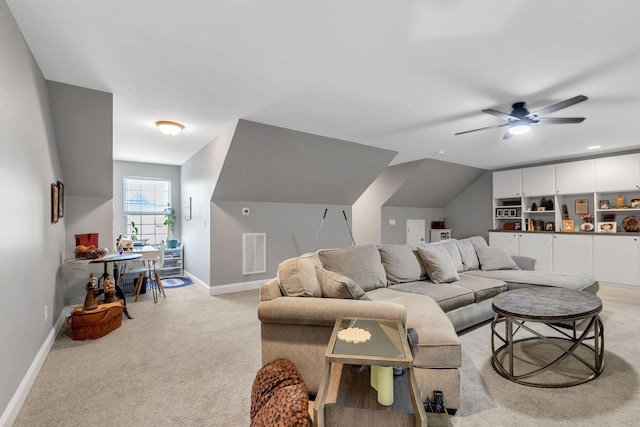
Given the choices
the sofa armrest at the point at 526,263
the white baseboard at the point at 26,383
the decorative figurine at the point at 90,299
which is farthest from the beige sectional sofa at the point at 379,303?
the decorative figurine at the point at 90,299

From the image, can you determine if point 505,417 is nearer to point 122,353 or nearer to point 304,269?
point 304,269

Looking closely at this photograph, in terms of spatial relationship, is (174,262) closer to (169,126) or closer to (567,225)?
(169,126)

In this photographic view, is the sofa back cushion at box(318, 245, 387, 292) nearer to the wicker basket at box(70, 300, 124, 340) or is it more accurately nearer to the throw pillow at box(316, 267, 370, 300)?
the throw pillow at box(316, 267, 370, 300)

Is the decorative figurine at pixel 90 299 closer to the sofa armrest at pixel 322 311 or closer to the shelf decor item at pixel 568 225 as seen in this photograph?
the sofa armrest at pixel 322 311

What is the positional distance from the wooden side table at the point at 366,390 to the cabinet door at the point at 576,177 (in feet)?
20.6

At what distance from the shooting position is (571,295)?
8.84 ft

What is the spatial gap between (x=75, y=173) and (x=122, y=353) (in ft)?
7.81

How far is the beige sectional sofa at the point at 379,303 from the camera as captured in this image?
74.5 inches

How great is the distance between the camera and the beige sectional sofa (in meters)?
1.89

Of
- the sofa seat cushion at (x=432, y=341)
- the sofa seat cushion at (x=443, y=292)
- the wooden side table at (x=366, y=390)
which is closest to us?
the wooden side table at (x=366, y=390)

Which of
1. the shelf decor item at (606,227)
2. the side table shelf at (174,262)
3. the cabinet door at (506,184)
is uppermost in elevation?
the cabinet door at (506,184)

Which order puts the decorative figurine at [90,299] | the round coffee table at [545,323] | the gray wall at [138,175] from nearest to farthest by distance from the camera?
the round coffee table at [545,323] < the decorative figurine at [90,299] < the gray wall at [138,175]

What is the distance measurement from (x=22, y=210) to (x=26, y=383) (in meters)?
1.21

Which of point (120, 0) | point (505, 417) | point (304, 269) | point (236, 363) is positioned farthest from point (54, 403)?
point (505, 417)
